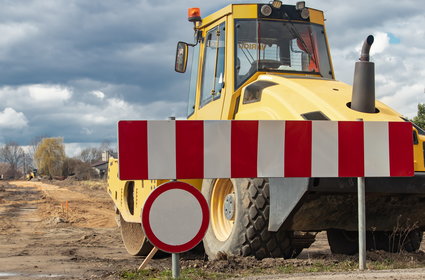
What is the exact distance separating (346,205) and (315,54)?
257 cm

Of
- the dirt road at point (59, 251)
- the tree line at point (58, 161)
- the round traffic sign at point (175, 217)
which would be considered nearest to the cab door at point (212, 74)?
the dirt road at point (59, 251)

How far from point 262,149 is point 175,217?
103 centimetres

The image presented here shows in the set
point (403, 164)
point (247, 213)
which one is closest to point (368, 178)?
point (403, 164)

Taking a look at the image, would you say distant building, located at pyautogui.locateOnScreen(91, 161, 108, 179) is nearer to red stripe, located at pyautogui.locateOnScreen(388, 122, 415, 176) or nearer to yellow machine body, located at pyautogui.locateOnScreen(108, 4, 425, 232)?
yellow machine body, located at pyautogui.locateOnScreen(108, 4, 425, 232)

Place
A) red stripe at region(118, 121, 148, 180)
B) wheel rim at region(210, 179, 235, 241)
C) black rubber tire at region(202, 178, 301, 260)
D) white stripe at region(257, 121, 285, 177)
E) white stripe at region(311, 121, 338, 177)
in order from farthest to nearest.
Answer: wheel rim at region(210, 179, 235, 241)
black rubber tire at region(202, 178, 301, 260)
white stripe at region(311, 121, 338, 177)
white stripe at region(257, 121, 285, 177)
red stripe at region(118, 121, 148, 180)

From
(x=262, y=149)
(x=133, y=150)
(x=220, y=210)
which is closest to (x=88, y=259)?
(x=220, y=210)

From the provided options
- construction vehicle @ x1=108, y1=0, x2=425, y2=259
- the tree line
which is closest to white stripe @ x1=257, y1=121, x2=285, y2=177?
construction vehicle @ x1=108, y1=0, x2=425, y2=259

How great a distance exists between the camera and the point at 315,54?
814 cm

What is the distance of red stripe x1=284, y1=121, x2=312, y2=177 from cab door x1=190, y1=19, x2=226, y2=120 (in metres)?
2.37

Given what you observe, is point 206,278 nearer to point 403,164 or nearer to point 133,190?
point 403,164

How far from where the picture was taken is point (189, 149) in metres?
5.20

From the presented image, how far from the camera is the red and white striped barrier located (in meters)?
5.12

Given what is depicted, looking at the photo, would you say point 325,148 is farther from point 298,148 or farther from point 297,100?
point 297,100

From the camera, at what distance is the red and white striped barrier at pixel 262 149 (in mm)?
5121
